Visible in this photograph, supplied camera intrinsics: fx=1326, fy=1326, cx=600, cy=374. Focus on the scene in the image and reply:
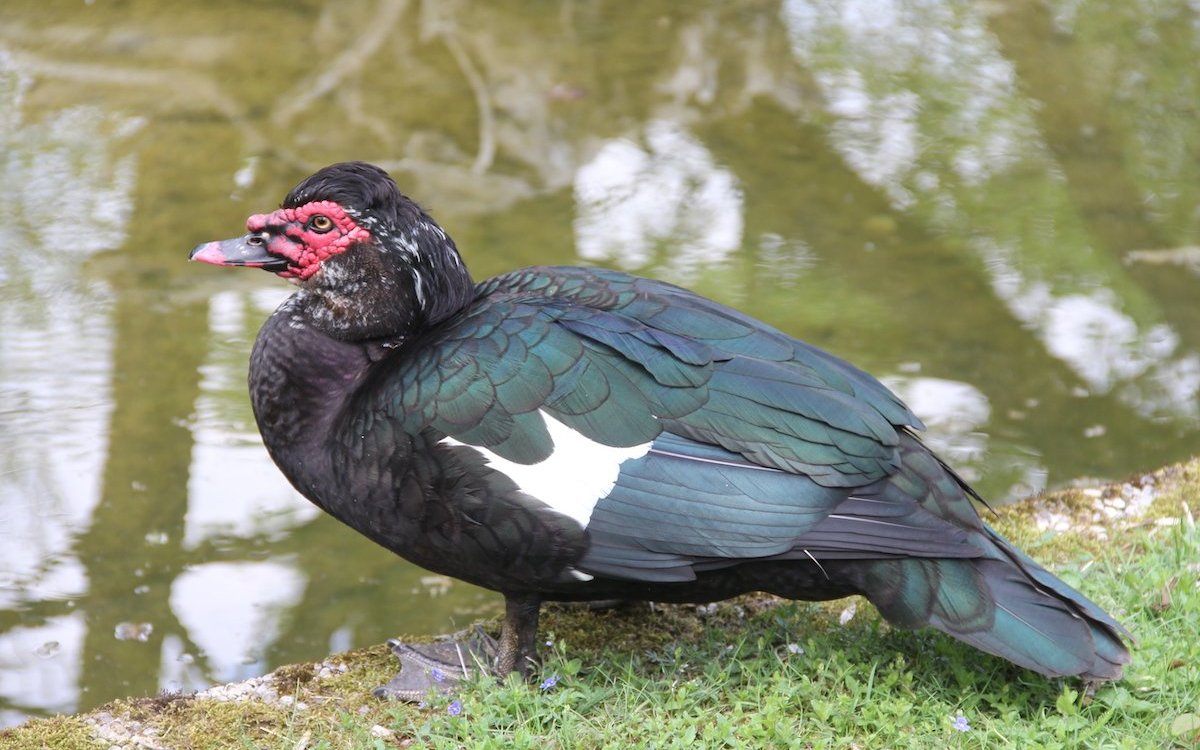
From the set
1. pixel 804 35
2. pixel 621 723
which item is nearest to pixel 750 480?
pixel 621 723

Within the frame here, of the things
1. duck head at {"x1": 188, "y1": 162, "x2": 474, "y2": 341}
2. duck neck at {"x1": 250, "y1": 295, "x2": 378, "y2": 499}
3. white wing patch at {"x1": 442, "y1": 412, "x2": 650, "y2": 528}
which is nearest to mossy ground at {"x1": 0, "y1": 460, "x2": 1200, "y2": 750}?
white wing patch at {"x1": 442, "y1": 412, "x2": 650, "y2": 528}

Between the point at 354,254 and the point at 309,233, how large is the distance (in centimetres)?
12

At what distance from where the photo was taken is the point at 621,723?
296cm

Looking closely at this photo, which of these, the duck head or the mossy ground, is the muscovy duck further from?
the mossy ground

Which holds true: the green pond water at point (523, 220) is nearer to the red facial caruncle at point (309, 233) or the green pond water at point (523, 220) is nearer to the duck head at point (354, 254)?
the duck head at point (354, 254)

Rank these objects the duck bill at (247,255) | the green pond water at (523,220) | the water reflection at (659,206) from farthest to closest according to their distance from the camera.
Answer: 1. the water reflection at (659,206)
2. the green pond water at (523,220)
3. the duck bill at (247,255)

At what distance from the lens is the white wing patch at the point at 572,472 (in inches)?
116

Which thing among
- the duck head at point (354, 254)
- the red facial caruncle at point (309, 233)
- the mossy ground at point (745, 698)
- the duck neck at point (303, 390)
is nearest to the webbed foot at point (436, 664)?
the mossy ground at point (745, 698)

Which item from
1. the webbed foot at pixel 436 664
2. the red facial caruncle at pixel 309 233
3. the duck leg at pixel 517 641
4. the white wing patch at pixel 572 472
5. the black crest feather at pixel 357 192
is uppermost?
the black crest feather at pixel 357 192

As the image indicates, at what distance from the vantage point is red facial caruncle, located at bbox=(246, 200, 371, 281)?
324 centimetres

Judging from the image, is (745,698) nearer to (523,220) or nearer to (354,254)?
(354,254)

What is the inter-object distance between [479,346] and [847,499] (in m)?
0.90

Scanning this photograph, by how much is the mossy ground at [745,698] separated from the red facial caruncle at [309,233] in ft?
3.42

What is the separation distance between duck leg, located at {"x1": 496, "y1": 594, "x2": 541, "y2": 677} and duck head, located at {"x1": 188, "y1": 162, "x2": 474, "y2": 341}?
0.74 m
